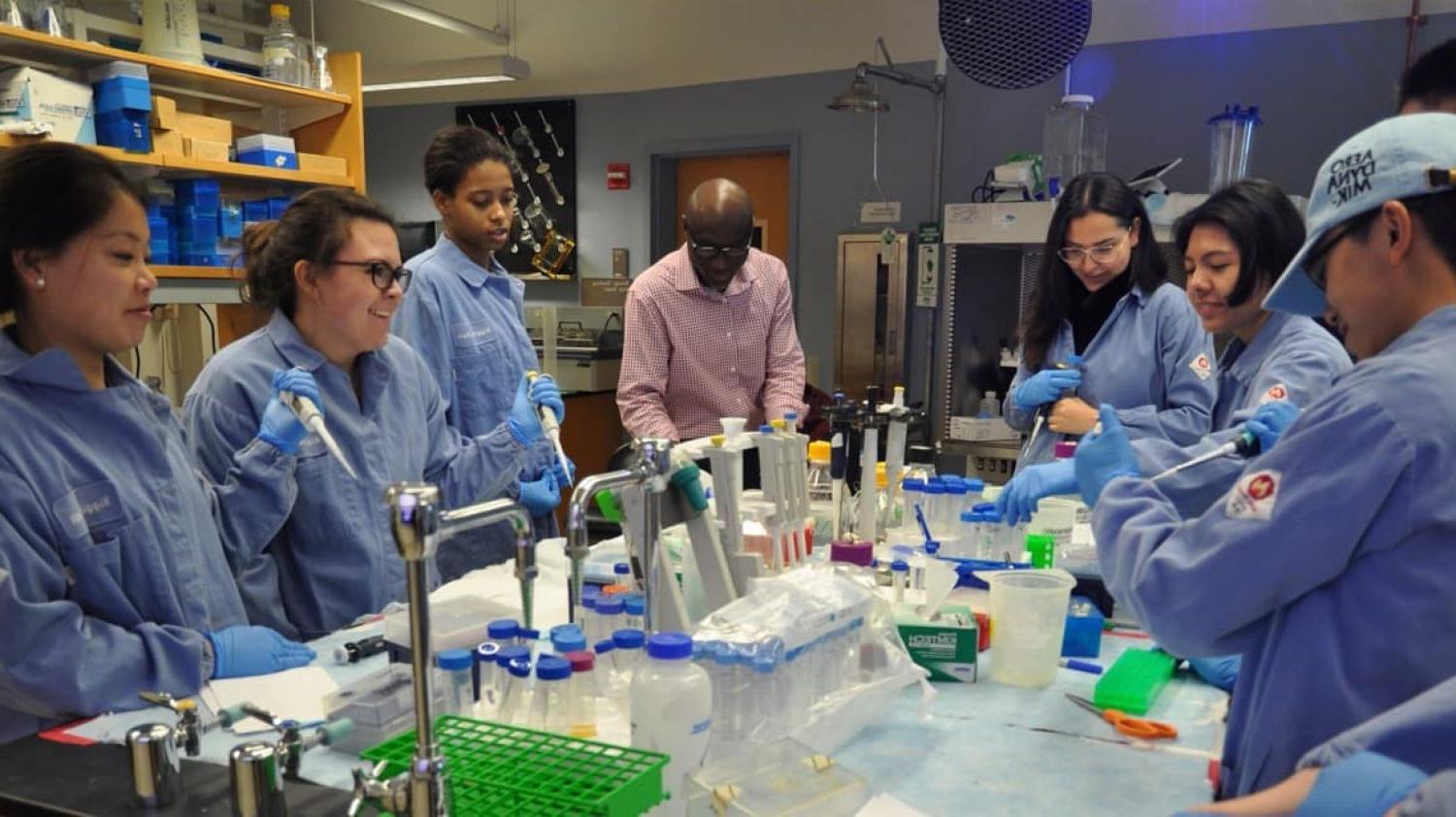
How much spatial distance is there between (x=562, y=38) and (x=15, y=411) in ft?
17.0

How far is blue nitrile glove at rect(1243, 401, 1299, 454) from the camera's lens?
4.97 ft

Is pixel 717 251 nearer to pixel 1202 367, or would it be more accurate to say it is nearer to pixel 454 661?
pixel 1202 367

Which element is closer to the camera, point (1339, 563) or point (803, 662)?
point (1339, 563)

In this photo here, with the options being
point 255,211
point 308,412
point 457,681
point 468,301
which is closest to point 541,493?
point 468,301

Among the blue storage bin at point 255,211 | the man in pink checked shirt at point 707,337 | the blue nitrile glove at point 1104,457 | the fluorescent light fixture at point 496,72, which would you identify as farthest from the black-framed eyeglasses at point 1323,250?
the fluorescent light fixture at point 496,72

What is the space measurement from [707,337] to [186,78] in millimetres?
2493

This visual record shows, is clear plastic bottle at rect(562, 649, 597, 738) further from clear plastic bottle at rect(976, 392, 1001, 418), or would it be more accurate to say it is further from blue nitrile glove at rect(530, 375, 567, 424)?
clear plastic bottle at rect(976, 392, 1001, 418)

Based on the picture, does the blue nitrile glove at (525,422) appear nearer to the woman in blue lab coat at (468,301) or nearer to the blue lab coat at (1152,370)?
the woman in blue lab coat at (468,301)

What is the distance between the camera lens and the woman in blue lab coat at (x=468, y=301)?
2578 millimetres

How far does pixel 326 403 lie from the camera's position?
1916 mm

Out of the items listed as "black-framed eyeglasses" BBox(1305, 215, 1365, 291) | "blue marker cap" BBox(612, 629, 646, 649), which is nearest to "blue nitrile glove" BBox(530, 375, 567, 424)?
"blue marker cap" BBox(612, 629, 646, 649)

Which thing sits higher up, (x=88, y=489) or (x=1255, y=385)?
(x=1255, y=385)

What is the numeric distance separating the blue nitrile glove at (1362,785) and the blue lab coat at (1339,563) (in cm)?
15

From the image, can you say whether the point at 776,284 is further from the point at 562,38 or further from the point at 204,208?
the point at 562,38
